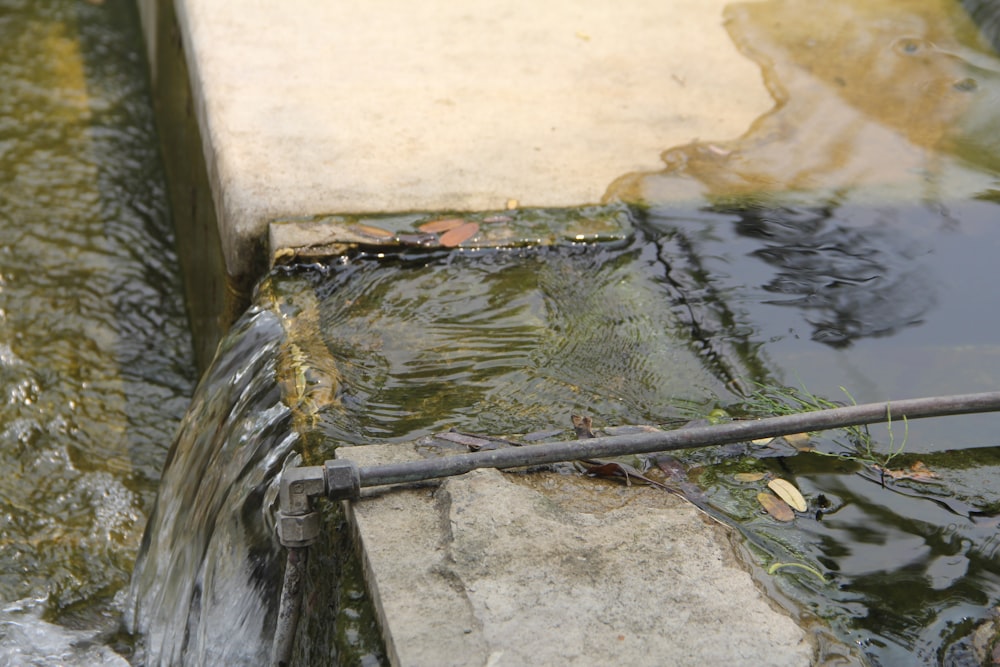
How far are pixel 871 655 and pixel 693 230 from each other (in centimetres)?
149

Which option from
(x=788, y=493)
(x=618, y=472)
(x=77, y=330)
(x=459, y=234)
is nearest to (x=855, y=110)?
(x=459, y=234)

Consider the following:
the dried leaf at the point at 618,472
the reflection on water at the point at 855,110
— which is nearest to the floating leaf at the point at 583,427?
the dried leaf at the point at 618,472

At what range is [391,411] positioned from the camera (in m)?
2.39

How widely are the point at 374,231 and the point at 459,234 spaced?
0.77 feet

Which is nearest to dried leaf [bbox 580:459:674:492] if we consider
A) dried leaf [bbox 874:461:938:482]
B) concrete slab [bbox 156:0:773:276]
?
dried leaf [bbox 874:461:938:482]

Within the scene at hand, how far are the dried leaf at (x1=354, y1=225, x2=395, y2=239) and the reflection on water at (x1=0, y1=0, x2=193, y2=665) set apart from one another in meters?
1.16

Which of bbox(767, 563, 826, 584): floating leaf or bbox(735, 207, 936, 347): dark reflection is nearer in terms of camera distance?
bbox(767, 563, 826, 584): floating leaf

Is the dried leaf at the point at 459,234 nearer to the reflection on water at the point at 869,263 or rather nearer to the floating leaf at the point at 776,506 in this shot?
the reflection on water at the point at 869,263

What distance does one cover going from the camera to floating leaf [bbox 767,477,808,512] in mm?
2139

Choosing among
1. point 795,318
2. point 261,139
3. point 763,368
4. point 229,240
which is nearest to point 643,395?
point 763,368

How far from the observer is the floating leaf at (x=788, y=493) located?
7.02 ft

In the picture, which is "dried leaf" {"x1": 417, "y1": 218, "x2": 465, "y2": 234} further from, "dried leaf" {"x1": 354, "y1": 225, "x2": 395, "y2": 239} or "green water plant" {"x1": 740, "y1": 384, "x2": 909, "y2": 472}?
"green water plant" {"x1": 740, "y1": 384, "x2": 909, "y2": 472}

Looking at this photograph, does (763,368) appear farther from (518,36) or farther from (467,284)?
(518,36)

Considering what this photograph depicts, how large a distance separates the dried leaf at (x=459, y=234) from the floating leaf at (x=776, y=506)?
1.18 m
